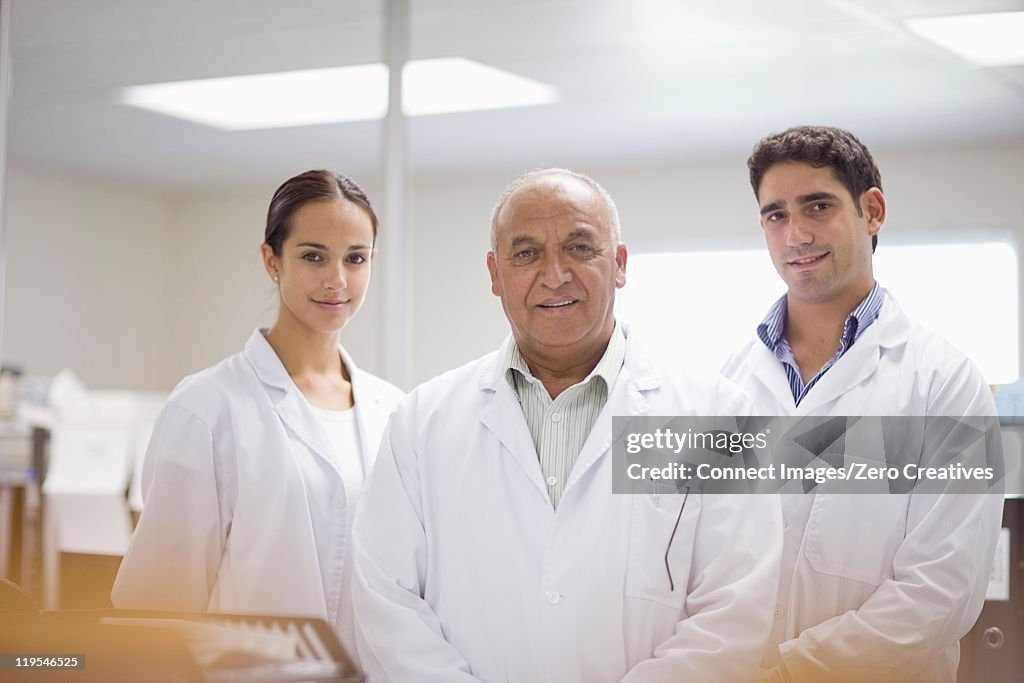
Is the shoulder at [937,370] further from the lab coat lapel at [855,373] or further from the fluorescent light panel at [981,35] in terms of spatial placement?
the fluorescent light panel at [981,35]

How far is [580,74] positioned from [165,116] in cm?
118

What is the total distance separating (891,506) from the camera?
6.16ft

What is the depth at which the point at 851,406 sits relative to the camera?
1938 millimetres

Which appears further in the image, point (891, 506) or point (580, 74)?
point (580, 74)

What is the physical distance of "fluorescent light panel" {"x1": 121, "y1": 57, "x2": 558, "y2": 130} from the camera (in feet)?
9.78

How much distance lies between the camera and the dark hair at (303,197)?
85.6 inches

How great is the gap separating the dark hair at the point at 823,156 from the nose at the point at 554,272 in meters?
0.57

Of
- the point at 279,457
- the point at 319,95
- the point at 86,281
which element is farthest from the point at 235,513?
the point at 319,95

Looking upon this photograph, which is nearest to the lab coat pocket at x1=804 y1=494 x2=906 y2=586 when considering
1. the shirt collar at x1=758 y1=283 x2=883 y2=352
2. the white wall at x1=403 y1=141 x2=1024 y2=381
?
the shirt collar at x1=758 y1=283 x2=883 y2=352

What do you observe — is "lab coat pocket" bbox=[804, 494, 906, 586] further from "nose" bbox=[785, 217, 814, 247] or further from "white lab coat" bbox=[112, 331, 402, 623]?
"white lab coat" bbox=[112, 331, 402, 623]

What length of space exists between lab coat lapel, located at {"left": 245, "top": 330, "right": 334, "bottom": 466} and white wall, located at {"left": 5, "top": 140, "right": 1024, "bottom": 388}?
65cm

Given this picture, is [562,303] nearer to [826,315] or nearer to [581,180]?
[581,180]

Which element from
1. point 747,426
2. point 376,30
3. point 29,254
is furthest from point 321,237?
point 29,254

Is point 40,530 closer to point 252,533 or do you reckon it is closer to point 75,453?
point 75,453
